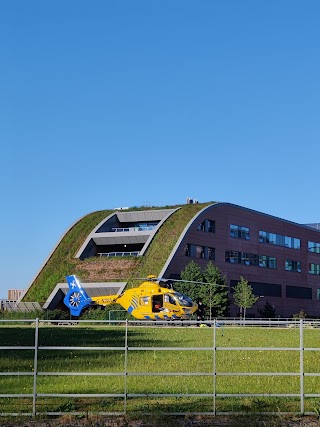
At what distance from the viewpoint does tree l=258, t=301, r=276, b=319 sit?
105831mm

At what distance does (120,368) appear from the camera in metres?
21.9

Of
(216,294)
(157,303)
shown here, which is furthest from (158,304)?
(216,294)

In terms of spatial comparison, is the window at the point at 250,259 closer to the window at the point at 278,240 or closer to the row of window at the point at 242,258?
the row of window at the point at 242,258

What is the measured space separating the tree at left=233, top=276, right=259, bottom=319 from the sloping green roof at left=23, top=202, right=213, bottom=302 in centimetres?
1085

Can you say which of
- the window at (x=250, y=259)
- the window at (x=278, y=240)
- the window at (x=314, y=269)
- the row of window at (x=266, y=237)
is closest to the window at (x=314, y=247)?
the row of window at (x=266, y=237)

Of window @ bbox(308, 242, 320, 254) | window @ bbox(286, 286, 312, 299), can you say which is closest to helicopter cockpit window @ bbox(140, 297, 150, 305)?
window @ bbox(286, 286, 312, 299)

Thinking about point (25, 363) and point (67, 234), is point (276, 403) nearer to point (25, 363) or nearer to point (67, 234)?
point (25, 363)

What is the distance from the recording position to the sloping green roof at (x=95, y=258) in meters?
97.0

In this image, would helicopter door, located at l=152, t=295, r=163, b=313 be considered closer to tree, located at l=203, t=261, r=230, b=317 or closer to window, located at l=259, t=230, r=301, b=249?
tree, located at l=203, t=261, r=230, b=317

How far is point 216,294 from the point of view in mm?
90688

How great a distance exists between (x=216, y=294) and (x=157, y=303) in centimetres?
2385

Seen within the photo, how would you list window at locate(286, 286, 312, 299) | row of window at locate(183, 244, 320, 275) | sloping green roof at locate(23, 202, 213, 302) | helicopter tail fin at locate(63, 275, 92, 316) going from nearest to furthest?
Answer: helicopter tail fin at locate(63, 275, 92, 316)
sloping green roof at locate(23, 202, 213, 302)
row of window at locate(183, 244, 320, 275)
window at locate(286, 286, 312, 299)

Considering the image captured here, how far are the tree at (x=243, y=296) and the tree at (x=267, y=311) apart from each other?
8799 millimetres

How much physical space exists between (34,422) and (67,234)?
332 feet
